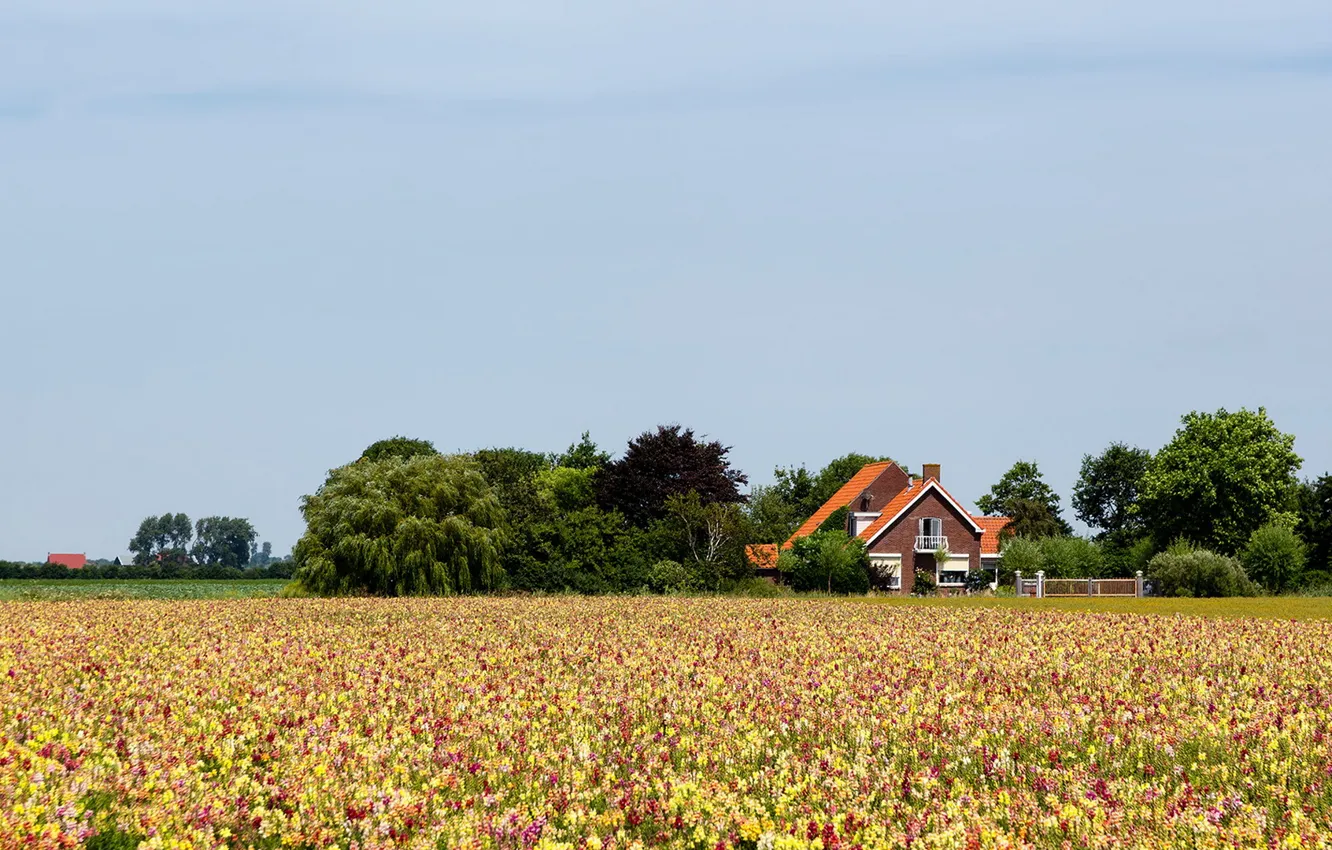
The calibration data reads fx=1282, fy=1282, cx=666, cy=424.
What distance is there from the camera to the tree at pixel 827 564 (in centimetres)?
5844

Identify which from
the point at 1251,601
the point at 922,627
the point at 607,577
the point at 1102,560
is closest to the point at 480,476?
the point at 607,577

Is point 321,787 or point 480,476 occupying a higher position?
point 480,476

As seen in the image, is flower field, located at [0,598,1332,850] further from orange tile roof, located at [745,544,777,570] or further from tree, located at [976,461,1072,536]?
tree, located at [976,461,1072,536]

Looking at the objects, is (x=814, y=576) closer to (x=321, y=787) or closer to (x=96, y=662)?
(x=96, y=662)

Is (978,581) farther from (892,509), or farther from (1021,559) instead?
(892,509)

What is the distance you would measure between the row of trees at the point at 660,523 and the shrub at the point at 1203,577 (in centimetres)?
401

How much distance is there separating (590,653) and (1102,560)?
5862 centimetres

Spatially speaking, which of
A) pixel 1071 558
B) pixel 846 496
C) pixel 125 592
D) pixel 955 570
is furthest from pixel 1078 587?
pixel 125 592

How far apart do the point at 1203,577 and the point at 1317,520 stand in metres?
21.2

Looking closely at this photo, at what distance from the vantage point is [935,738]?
39.4 feet

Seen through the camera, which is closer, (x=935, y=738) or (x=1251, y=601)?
(x=935, y=738)

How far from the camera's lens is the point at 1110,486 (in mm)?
107938

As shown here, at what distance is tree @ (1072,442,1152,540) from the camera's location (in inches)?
4203

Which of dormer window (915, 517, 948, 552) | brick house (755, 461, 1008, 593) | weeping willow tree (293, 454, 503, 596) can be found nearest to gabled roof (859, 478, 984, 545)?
brick house (755, 461, 1008, 593)
